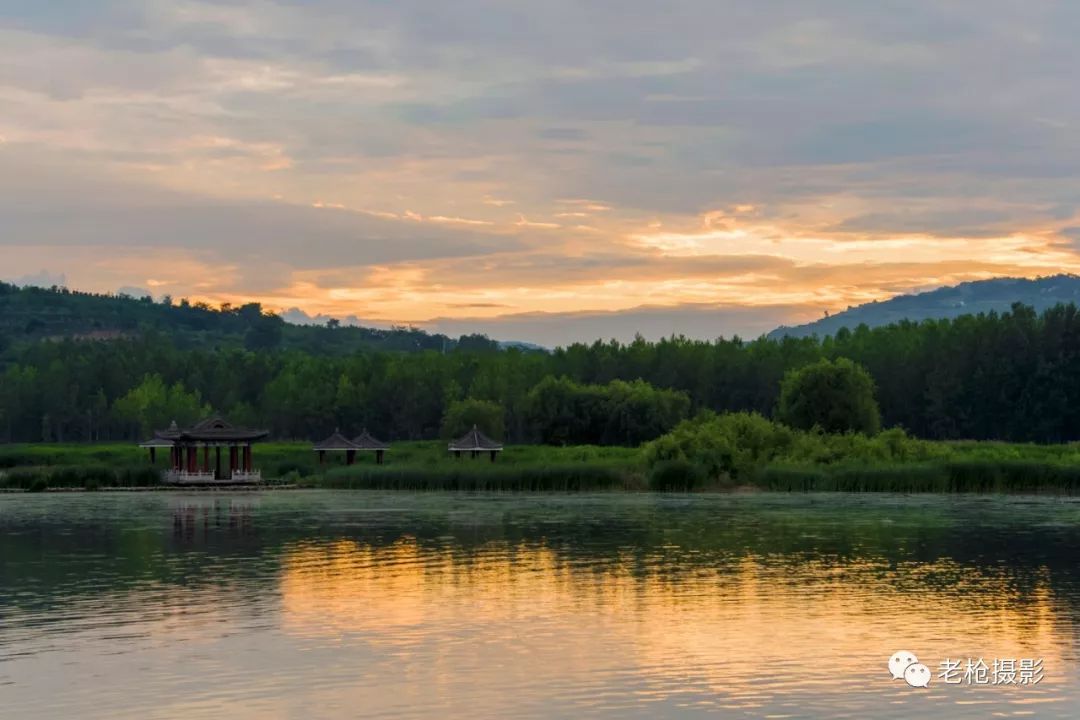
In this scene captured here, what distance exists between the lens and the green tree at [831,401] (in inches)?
3991

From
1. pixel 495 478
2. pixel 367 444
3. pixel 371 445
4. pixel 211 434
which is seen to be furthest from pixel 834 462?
pixel 211 434

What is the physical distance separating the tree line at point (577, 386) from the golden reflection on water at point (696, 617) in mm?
75495

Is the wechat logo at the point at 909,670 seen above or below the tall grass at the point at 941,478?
below

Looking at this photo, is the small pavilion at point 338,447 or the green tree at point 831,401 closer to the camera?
the small pavilion at point 338,447

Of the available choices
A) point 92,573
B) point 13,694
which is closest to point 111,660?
point 13,694

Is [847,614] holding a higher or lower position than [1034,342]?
lower

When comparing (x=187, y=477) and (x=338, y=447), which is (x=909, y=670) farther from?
(x=338, y=447)

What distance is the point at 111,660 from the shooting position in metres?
25.9

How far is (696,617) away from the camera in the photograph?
30500 millimetres

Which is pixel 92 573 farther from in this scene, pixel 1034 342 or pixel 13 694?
pixel 1034 342

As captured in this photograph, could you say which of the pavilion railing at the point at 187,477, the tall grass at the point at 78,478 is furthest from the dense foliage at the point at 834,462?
the tall grass at the point at 78,478

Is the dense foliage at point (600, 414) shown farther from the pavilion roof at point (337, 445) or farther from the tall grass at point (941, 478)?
the tall grass at point (941, 478)

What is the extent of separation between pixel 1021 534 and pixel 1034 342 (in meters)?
81.1

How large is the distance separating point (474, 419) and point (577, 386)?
31.7 feet
